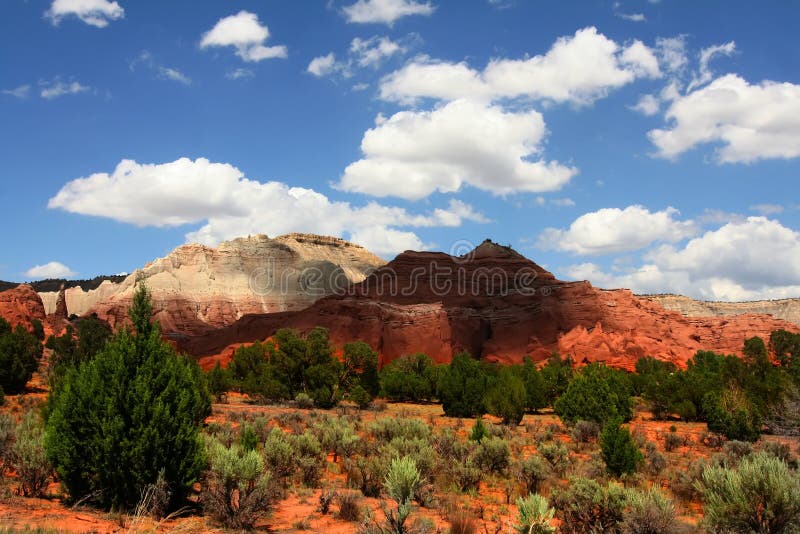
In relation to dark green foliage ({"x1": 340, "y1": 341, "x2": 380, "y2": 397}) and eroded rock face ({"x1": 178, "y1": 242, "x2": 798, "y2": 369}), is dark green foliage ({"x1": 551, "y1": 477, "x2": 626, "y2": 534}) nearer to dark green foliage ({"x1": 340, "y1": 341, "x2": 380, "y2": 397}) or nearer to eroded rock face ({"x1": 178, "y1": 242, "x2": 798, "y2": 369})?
dark green foliage ({"x1": 340, "y1": 341, "x2": 380, "y2": 397})

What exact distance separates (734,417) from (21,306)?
67785 mm

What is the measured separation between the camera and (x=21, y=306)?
201 ft

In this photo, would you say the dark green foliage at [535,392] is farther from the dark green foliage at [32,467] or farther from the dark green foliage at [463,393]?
the dark green foliage at [32,467]

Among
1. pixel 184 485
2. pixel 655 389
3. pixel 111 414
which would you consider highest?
pixel 111 414

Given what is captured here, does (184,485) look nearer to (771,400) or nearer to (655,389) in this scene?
(771,400)

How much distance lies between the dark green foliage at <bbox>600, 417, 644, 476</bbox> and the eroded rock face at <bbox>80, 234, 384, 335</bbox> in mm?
77674

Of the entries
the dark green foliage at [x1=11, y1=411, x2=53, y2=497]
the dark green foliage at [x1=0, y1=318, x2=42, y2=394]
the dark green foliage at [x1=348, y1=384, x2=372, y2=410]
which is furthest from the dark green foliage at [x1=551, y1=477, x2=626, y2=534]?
the dark green foliage at [x1=0, y1=318, x2=42, y2=394]

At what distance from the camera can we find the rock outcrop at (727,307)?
108731 mm

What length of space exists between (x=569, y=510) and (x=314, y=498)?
5.02 meters

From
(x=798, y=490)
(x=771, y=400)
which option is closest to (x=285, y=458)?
(x=798, y=490)

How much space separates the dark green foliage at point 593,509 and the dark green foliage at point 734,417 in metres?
16.1

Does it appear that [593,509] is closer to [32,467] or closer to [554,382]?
[32,467]

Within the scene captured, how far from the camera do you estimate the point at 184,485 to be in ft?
29.6

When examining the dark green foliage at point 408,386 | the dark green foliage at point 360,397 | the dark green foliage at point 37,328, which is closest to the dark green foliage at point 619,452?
the dark green foliage at point 360,397
